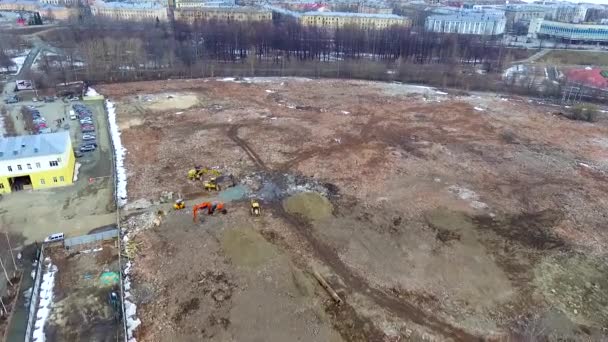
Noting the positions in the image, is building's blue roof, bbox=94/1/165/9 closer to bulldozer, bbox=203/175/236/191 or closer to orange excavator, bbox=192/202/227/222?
bulldozer, bbox=203/175/236/191

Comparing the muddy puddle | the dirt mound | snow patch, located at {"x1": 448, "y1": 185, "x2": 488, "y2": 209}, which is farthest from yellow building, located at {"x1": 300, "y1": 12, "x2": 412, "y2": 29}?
the muddy puddle

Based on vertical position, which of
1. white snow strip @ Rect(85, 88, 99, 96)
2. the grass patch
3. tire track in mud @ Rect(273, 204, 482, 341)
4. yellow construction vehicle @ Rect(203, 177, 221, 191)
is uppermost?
the grass patch

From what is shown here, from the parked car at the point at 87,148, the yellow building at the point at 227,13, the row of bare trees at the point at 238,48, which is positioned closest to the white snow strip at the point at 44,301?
the parked car at the point at 87,148

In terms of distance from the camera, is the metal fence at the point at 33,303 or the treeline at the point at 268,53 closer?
the metal fence at the point at 33,303

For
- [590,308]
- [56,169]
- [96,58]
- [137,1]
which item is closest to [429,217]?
[590,308]

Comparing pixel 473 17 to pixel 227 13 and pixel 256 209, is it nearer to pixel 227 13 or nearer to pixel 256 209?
pixel 227 13

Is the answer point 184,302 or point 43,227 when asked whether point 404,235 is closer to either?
point 184,302

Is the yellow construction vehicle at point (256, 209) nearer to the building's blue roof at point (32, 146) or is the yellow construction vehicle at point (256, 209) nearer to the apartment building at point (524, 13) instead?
the building's blue roof at point (32, 146)
